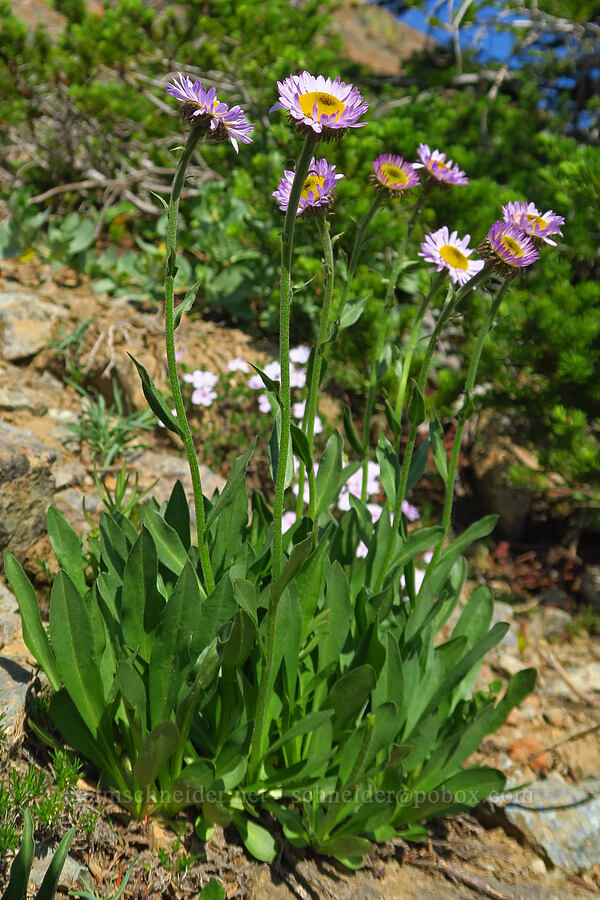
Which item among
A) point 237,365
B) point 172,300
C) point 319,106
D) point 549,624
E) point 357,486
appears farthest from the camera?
point 237,365

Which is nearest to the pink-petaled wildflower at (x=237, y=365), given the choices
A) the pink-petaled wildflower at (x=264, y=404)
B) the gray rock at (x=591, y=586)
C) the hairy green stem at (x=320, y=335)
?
the pink-petaled wildflower at (x=264, y=404)

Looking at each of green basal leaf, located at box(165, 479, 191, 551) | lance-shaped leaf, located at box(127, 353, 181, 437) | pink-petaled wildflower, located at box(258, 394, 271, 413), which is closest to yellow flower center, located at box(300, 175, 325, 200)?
lance-shaped leaf, located at box(127, 353, 181, 437)

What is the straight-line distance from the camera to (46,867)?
5.06 feet

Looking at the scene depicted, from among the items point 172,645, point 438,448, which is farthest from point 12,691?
point 438,448

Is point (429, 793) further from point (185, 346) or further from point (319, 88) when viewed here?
point (185, 346)

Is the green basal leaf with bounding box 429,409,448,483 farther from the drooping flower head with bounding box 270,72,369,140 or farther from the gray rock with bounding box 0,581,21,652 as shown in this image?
the gray rock with bounding box 0,581,21,652

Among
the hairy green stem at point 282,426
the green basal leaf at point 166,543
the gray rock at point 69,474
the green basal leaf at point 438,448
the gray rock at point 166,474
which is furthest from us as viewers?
the gray rock at point 166,474

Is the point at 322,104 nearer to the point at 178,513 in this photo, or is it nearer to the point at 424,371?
the point at 424,371

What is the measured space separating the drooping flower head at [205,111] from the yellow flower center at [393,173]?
1.82ft

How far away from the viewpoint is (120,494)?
2465mm

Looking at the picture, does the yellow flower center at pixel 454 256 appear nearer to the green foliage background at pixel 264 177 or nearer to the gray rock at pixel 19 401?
the green foliage background at pixel 264 177

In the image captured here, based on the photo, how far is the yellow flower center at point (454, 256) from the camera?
1800 mm

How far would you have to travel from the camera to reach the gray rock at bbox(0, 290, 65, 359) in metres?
3.58

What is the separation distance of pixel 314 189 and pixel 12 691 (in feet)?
4.71
